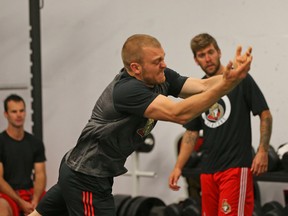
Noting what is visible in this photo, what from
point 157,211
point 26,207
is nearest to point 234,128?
point 157,211

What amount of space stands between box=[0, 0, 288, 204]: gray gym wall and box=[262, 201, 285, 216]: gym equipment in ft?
1.08

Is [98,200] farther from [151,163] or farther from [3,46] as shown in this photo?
[3,46]

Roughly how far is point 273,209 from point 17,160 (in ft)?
6.70

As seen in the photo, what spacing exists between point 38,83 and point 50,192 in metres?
2.61

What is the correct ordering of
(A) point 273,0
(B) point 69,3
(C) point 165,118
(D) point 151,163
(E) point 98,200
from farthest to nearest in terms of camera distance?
(B) point 69,3
(D) point 151,163
(A) point 273,0
(E) point 98,200
(C) point 165,118

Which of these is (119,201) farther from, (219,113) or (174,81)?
(174,81)

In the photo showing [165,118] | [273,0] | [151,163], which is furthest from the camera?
[151,163]

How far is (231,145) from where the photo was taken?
3.57m

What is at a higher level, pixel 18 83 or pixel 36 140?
pixel 18 83

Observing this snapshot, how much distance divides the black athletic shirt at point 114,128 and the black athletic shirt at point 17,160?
6.90 ft

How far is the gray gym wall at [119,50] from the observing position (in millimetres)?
4836

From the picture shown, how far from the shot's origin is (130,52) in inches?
108

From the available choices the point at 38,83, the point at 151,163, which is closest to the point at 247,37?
the point at 151,163

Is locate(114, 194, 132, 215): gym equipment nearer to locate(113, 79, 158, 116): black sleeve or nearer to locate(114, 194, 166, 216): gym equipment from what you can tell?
locate(114, 194, 166, 216): gym equipment
